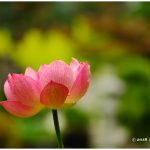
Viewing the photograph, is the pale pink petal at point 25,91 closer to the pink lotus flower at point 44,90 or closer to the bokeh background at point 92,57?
the pink lotus flower at point 44,90

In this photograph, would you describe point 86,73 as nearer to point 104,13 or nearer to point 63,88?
point 63,88

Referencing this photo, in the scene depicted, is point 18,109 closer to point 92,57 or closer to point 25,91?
point 25,91

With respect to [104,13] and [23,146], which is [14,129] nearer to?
[23,146]

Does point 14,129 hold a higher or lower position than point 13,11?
lower

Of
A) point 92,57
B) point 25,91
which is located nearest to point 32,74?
point 25,91

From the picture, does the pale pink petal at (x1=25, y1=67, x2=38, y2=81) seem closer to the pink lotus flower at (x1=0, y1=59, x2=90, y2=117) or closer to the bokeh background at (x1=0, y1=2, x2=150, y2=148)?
the pink lotus flower at (x1=0, y1=59, x2=90, y2=117)

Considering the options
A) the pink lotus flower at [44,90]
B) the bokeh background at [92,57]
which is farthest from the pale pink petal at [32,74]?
the bokeh background at [92,57]

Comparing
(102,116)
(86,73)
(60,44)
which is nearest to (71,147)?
(102,116)

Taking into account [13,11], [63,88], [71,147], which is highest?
[13,11]

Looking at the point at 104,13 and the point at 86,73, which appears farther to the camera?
the point at 104,13

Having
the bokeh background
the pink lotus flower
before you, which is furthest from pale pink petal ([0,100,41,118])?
the bokeh background
